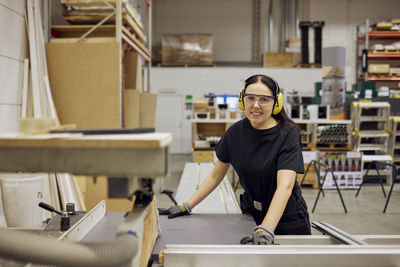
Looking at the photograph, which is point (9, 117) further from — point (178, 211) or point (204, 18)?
point (204, 18)

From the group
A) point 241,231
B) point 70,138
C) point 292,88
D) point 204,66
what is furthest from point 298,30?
point 70,138

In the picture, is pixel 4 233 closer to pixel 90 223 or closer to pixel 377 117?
pixel 90 223

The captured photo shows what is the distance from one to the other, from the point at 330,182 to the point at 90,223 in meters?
6.07

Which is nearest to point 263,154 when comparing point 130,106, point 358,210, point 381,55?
point 130,106

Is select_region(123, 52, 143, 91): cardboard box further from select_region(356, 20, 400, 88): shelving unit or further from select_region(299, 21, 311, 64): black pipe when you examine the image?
select_region(356, 20, 400, 88): shelving unit

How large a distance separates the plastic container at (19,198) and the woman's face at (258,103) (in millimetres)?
2037

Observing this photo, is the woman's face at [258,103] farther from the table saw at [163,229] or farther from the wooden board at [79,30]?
the wooden board at [79,30]

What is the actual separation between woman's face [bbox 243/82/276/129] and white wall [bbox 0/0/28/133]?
252 centimetres

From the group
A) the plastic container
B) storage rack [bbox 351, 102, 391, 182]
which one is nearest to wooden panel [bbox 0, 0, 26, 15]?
the plastic container

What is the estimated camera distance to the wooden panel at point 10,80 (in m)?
3.28

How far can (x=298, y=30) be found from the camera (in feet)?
39.5

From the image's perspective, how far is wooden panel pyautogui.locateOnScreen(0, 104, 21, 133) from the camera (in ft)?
10.8

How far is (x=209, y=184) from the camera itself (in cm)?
208

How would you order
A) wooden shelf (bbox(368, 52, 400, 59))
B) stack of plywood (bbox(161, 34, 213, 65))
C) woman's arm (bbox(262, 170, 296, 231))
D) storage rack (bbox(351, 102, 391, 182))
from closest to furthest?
woman's arm (bbox(262, 170, 296, 231)) < storage rack (bbox(351, 102, 391, 182)) < stack of plywood (bbox(161, 34, 213, 65)) < wooden shelf (bbox(368, 52, 400, 59))
